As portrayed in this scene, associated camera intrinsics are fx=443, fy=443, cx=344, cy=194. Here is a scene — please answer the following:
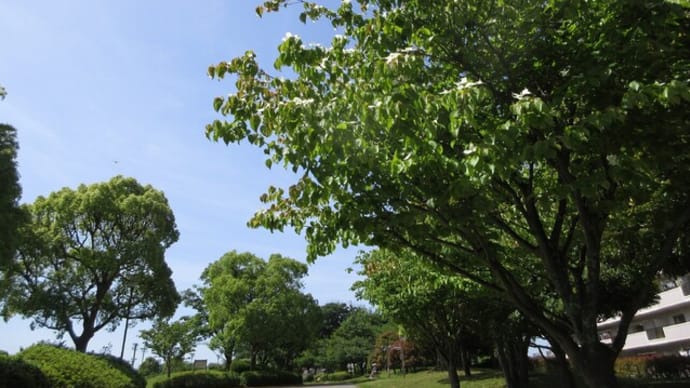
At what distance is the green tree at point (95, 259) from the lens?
78.0ft

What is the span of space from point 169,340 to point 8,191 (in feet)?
91.8

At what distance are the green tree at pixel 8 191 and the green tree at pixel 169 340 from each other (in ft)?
85.3

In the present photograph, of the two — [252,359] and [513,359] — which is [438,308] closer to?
[513,359]

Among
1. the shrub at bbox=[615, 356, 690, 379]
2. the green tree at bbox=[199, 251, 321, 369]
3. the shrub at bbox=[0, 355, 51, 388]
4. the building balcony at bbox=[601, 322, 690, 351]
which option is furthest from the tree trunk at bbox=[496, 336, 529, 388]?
the green tree at bbox=[199, 251, 321, 369]

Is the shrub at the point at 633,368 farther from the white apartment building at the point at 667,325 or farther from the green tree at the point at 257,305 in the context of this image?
the green tree at the point at 257,305

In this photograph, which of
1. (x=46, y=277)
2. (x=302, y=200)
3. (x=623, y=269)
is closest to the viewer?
(x=302, y=200)

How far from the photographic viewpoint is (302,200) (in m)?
4.66

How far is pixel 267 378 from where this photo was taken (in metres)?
40.1

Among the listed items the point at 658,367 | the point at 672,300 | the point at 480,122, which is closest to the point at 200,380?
the point at 658,367

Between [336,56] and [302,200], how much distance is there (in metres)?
1.51

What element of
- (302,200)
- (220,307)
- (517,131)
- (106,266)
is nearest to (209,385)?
(220,307)

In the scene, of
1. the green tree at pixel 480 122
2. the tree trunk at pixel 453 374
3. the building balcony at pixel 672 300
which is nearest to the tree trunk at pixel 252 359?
the tree trunk at pixel 453 374

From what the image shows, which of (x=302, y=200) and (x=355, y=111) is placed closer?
(x=355, y=111)

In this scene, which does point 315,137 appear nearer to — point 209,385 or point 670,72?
point 670,72
